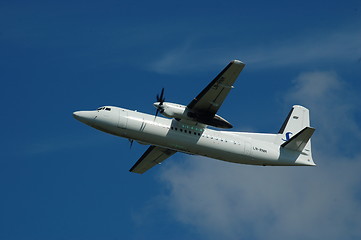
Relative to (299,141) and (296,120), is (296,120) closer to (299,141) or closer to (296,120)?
(296,120)

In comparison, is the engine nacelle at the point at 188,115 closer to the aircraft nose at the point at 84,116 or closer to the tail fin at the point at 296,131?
the aircraft nose at the point at 84,116

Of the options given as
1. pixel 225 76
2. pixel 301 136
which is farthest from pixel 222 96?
pixel 301 136

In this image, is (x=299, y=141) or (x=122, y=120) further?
(x=299, y=141)

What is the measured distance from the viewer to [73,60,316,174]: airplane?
1194 inches

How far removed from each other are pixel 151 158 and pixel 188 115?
5.61 metres

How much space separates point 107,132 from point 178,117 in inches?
152

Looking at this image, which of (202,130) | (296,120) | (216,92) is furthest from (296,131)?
(216,92)

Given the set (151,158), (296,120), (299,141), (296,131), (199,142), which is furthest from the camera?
(296,120)

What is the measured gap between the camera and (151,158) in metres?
35.4

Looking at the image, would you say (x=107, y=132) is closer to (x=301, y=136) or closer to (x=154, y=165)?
(x=154, y=165)

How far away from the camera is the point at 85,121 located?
3053cm

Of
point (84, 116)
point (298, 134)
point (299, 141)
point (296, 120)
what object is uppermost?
point (296, 120)

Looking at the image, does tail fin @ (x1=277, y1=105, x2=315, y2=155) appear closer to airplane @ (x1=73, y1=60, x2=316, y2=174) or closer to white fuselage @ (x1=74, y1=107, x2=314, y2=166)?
airplane @ (x1=73, y1=60, x2=316, y2=174)

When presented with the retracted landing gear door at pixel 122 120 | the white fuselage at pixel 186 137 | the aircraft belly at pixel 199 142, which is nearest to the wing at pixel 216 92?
the white fuselage at pixel 186 137
